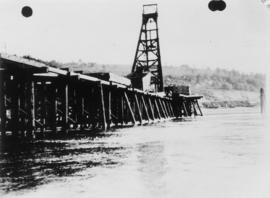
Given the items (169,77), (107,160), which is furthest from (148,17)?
(169,77)

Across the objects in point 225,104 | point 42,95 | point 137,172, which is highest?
point 225,104

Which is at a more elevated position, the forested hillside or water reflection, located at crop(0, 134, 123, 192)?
the forested hillside

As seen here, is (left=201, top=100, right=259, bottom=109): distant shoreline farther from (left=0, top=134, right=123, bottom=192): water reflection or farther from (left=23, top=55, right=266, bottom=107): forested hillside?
(left=0, top=134, right=123, bottom=192): water reflection

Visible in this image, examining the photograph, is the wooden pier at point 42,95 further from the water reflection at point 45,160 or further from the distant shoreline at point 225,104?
the distant shoreline at point 225,104

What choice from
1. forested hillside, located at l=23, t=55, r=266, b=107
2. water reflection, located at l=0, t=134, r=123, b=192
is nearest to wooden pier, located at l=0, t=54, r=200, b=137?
water reflection, located at l=0, t=134, r=123, b=192

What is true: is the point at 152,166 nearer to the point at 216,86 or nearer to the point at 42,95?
the point at 42,95

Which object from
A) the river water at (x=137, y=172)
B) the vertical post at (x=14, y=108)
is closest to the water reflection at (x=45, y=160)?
the river water at (x=137, y=172)

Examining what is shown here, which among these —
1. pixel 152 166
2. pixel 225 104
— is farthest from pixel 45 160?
pixel 225 104

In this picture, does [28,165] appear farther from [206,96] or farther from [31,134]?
[206,96]

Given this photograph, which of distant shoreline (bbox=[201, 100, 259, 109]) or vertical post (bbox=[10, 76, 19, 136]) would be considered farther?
distant shoreline (bbox=[201, 100, 259, 109])
